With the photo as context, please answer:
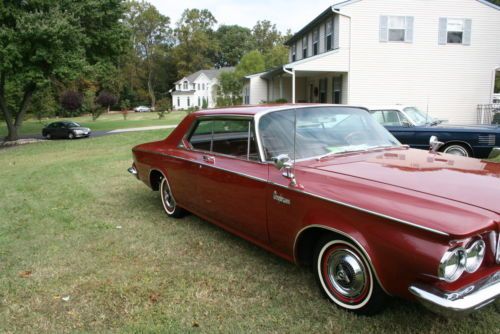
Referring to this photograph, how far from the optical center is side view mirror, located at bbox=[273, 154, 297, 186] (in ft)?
10.6

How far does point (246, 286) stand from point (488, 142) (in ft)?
23.4

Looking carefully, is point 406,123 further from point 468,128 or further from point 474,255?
point 474,255

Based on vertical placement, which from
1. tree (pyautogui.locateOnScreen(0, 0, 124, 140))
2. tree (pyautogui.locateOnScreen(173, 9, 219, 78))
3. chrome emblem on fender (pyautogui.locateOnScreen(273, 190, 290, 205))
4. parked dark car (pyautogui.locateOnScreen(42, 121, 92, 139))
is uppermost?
tree (pyautogui.locateOnScreen(173, 9, 219, 78))

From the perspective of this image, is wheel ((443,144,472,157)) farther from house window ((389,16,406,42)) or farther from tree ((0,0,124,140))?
tree ((0,0,124,140))

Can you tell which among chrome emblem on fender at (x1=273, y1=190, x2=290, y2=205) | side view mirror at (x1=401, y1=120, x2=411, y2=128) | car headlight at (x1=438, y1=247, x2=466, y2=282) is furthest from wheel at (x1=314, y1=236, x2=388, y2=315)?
side view mirror at (x1=401, y1=120, x2=411, y2=128)

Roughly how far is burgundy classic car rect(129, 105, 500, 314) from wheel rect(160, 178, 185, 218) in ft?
1.29

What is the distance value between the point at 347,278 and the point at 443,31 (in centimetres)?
1976

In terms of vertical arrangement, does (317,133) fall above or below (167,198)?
above

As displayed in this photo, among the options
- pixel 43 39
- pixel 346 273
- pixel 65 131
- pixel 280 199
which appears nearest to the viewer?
pixel 346 273

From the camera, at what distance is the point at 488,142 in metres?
8.42

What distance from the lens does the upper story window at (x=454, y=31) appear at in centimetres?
1925

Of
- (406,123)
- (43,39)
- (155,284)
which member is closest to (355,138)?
(155,284)

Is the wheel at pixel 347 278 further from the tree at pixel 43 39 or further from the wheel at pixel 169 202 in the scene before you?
the tree at pixel 43 39

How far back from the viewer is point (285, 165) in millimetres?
3264
